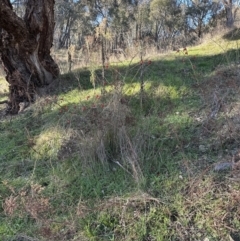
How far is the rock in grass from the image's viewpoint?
2.49 m

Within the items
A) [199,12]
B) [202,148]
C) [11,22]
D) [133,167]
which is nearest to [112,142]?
[133,167]

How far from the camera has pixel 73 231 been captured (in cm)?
224

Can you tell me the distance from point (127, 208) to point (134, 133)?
0.88 metres

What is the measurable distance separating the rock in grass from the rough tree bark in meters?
3.28

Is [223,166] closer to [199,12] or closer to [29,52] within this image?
[29,52]

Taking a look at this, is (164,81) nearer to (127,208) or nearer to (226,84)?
(226,84)

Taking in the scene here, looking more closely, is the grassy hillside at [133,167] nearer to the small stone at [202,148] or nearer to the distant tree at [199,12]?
the small stone at [202,148]

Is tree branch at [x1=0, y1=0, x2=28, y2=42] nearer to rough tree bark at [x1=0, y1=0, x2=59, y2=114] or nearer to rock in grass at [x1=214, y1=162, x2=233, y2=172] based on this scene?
rough tree bark at [x1=0, y1=0, x2=59, y2=114]

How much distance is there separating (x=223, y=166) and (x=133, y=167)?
2.37 ft

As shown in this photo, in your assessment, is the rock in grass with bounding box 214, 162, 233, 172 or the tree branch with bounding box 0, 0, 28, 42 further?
the tree branch with bounding box 0, 0, 28, 42

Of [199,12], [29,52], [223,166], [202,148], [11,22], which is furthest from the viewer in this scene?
[199,12]

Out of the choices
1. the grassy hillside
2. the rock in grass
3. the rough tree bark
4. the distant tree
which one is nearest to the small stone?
the grassy hillside

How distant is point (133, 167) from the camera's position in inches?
100

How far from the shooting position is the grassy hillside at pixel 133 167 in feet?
7.25
